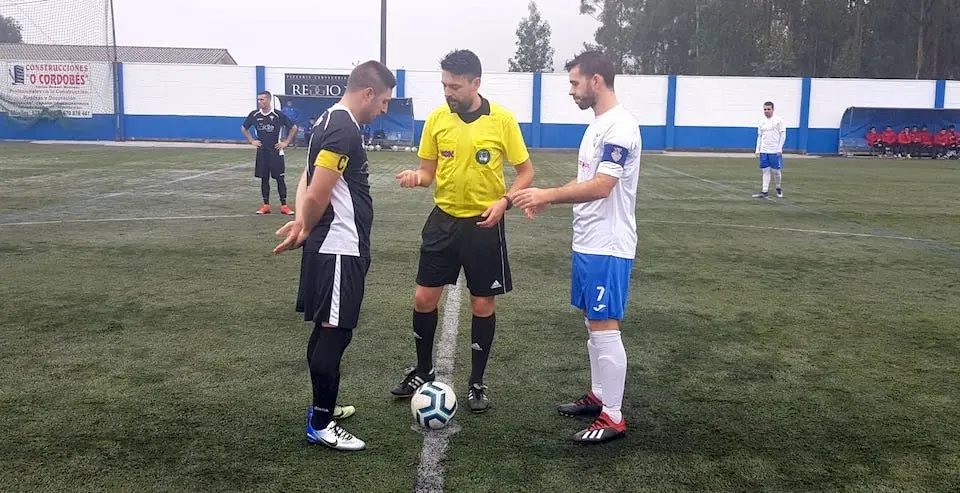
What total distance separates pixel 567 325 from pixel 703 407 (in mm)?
1905

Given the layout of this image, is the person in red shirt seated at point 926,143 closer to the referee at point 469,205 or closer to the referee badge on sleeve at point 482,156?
the referee at point 469,205

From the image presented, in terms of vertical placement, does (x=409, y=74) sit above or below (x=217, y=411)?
above

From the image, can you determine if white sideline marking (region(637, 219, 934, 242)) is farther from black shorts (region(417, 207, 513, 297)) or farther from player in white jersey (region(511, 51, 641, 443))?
player in white jersey (region(511, 51, 641, 443))

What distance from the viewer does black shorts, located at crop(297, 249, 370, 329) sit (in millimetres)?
3877

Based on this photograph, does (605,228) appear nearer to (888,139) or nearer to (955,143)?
(888,139)

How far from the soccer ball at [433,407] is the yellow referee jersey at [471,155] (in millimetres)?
1065

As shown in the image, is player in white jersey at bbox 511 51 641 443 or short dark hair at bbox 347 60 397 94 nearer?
short dark hair at bbox 347 60 397 94

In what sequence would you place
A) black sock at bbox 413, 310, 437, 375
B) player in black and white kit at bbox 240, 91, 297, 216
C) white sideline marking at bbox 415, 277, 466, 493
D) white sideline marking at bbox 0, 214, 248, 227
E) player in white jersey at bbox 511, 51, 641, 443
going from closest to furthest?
1. white sideline marking at bbox 415, 277, 466, 493
2. player in white jersey at bbox 511, 51, 641, 443
3. black sock at bbox 413, 310, 437, 375
4. white sideline marking at bbox 0, 214, 248, 227
5. player in black and white kit at bbox 240, 91, 297, 216

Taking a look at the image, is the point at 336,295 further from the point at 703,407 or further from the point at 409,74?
the point at 409,74

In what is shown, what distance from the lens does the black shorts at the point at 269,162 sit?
1297 cm

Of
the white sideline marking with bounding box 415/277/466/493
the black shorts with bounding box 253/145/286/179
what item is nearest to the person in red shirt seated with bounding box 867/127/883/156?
the black shorts with bounding box 253/145/286/179

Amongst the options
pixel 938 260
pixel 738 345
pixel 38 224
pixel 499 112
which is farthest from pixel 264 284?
pixel 938 260

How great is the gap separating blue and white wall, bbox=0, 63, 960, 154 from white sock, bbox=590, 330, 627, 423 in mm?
35355

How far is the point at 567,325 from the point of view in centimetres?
643
